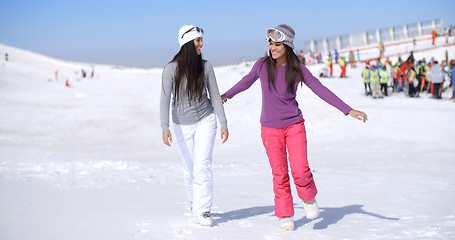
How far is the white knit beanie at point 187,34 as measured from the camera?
4.54 m

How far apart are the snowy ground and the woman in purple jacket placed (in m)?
0.35

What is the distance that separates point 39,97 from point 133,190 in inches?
797

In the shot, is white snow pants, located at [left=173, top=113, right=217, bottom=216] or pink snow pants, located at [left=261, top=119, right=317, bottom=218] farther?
white snow pants, located at [left=173, top=113, right=217, bottom=216]

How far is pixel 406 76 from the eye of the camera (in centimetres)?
1984

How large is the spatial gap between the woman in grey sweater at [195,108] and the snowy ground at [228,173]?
0.37 metres

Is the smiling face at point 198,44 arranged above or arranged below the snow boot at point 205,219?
above

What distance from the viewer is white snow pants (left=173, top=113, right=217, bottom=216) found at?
4625 mm

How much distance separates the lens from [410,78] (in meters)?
19.5

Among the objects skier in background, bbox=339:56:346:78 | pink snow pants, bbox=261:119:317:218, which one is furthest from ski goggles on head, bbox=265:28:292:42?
skier in background, bbox=339:56:346:78

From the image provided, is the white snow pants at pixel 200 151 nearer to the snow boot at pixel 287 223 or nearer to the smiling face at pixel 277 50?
the snow boot at pixel 287 223

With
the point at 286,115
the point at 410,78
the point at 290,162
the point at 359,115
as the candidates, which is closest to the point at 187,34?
the point at 286,115

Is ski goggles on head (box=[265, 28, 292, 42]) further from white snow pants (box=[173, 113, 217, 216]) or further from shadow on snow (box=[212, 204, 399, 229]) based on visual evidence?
shadow on snow (box=[212, 204, 399, 229])

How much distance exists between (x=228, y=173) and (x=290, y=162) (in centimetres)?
483

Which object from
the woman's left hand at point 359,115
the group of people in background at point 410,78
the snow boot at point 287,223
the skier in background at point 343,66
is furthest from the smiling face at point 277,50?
the skier in background at point 343,66
